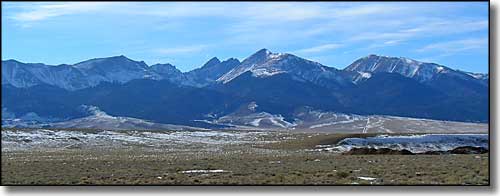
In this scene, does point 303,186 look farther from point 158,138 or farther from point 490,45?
point 158,138

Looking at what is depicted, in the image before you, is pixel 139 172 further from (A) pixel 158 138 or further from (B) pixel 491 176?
(A) pixel 158 138

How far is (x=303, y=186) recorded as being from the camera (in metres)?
16.6

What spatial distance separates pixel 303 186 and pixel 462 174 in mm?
6422

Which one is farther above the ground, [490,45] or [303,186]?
[490,45]

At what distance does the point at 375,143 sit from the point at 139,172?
101 feet

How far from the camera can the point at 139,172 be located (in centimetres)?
2427

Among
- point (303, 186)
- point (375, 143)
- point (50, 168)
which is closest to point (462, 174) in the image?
point (303, 186)

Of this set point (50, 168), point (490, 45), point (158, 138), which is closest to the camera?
point (490, 45)

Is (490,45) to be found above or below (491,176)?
above

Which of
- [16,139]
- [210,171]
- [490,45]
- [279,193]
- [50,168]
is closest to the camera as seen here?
[279,193]

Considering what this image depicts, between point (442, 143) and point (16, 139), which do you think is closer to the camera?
point (442, 143)

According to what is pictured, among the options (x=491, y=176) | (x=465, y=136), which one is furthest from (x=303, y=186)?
(x=465, y=136)

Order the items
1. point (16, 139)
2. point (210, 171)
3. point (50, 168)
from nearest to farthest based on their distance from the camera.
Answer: point (210, 171) < point (50, 168) < point (16, 139)

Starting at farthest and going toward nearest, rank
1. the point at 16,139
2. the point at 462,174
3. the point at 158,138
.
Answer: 1. the point at 158,138
2. the point at 16,139
3. the point at 462,174
